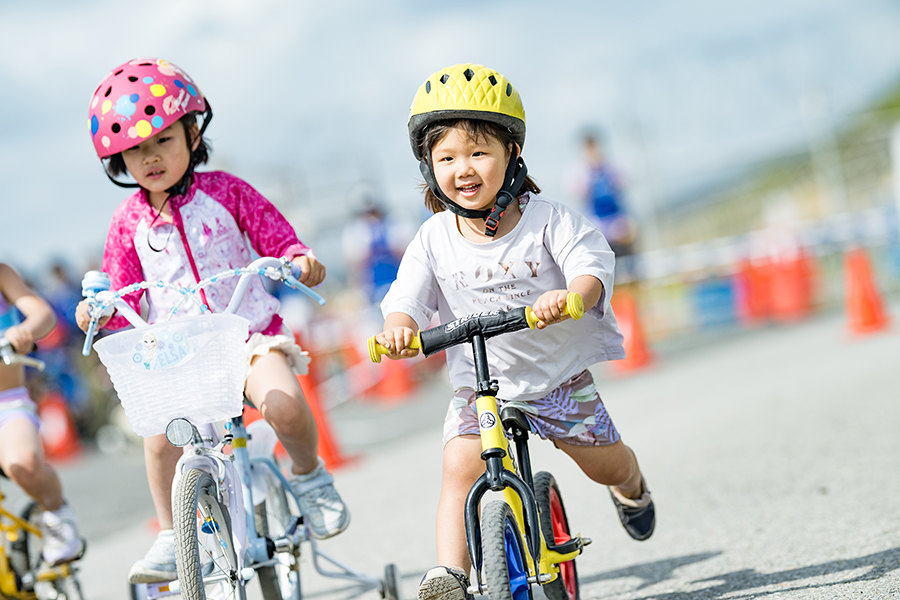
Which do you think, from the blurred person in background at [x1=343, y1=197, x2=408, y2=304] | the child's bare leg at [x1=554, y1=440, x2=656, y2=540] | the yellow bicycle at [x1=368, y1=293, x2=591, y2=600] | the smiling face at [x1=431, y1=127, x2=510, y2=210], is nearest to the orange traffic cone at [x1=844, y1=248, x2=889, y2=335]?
the blurred person in background at [x1=343, y1=197, x2=408, y2=304]

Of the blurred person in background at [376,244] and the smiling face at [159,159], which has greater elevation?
the blurred person in background at [376,244]

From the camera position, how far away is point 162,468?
13.0 feet

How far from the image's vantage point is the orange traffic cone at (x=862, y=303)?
1176cm

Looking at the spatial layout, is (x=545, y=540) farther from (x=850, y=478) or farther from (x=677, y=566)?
(x=850, y=478)

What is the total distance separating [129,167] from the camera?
4070mm

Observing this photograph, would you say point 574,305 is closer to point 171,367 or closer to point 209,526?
point 171,367

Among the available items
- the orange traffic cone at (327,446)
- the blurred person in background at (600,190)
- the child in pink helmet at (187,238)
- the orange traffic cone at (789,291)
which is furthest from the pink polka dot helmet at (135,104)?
the orange traffic cone at (789,291)

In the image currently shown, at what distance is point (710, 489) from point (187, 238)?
3523 millimetres

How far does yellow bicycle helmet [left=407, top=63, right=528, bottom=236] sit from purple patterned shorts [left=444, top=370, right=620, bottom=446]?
0.62 m

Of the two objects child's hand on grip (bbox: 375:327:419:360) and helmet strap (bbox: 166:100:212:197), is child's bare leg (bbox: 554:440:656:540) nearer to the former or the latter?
child's hand on grip (bbox: 375:327:419:360)

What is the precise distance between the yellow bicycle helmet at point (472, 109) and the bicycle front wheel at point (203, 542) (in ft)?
4.28

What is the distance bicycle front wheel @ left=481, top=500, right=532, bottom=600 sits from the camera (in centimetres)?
305

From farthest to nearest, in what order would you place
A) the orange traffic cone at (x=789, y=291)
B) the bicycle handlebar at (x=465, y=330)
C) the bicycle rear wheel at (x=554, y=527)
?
1. the orange traffic cone at (x=789, y=291)
2. the bicycle rear wheel at (x=554, y=527)
3. the bicycle handlebar at (x=465, y=330)

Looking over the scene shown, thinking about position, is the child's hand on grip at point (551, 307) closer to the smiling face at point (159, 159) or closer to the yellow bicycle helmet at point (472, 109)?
the yellow bicycle helmet at point (472, 109)
